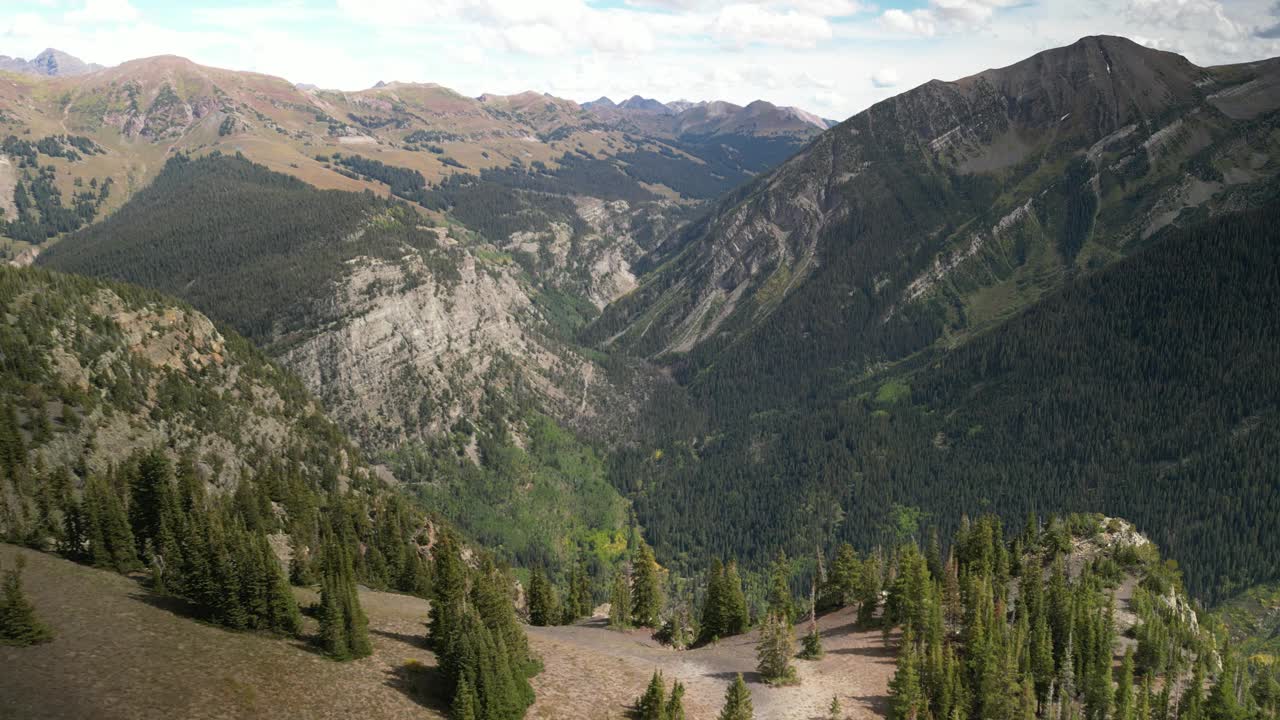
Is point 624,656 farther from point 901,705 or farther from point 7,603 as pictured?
point 7,603

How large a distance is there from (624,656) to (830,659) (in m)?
23.6

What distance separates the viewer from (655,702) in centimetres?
7000

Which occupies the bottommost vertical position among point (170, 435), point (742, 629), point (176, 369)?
point (742, 629)

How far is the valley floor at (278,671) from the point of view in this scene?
2270 inches

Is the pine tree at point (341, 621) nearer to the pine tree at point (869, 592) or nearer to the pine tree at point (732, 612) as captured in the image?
the pine tree at point (732, 612)

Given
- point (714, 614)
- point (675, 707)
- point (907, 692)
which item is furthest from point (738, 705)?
point (714, 614)

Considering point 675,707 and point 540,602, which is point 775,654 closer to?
point 675,707

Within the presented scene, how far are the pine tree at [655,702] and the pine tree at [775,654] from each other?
57.7 ft

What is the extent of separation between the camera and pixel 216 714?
57.8 m

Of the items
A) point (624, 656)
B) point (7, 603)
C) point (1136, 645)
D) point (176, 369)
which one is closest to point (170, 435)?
point (176, 369)

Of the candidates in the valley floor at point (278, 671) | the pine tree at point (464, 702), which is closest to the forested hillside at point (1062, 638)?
the valley floor at point (278, 671)

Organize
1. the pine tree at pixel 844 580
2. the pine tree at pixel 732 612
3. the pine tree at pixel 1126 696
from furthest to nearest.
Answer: the pine tree at pixel 844 580 < the pine tree at pixel 732 612 < the pine tree at pixel 1126 696

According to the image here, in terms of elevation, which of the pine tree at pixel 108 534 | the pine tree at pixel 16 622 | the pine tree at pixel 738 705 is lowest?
the pine tree at pixel 738 705

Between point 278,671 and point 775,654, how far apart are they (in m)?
47.8
